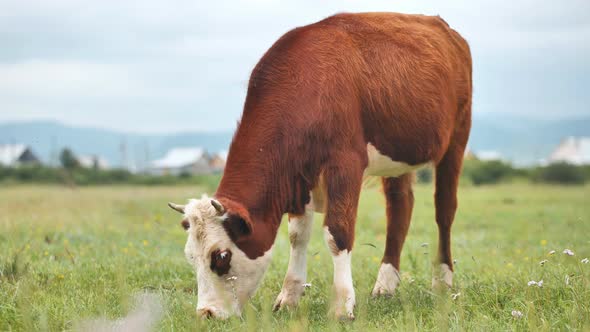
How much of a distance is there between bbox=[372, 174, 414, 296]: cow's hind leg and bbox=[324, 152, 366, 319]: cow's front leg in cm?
143

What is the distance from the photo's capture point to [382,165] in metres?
6.79

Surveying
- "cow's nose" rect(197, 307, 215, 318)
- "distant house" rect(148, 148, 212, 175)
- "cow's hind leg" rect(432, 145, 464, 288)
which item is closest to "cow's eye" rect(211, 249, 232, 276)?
"cow's nose" rect(197, 307, 215, 318)

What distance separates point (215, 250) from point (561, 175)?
36318 millimetres

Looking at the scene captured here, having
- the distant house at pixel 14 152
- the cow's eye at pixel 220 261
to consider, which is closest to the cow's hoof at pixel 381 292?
the cow's eye at pixel 220 261

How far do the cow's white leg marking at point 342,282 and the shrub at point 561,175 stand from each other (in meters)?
34.6

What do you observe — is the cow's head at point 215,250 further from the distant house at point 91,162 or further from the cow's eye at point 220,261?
the distant house at point 91,162

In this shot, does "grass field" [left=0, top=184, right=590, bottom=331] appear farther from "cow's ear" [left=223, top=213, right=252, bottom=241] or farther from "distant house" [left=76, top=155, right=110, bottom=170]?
"distant house" [left=76, top=155, right=110, bottom=170]

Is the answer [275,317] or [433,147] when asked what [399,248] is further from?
[275,317]

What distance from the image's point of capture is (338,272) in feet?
19.8

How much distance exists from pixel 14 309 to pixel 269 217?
2.07 metres

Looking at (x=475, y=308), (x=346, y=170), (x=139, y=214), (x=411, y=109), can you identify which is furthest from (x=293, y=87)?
(x=139, y=214)

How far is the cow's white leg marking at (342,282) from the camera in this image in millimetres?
5871

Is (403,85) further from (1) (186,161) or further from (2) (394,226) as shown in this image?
(1) (186,161)

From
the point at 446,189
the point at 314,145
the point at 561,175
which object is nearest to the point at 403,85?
the point at 314,145
